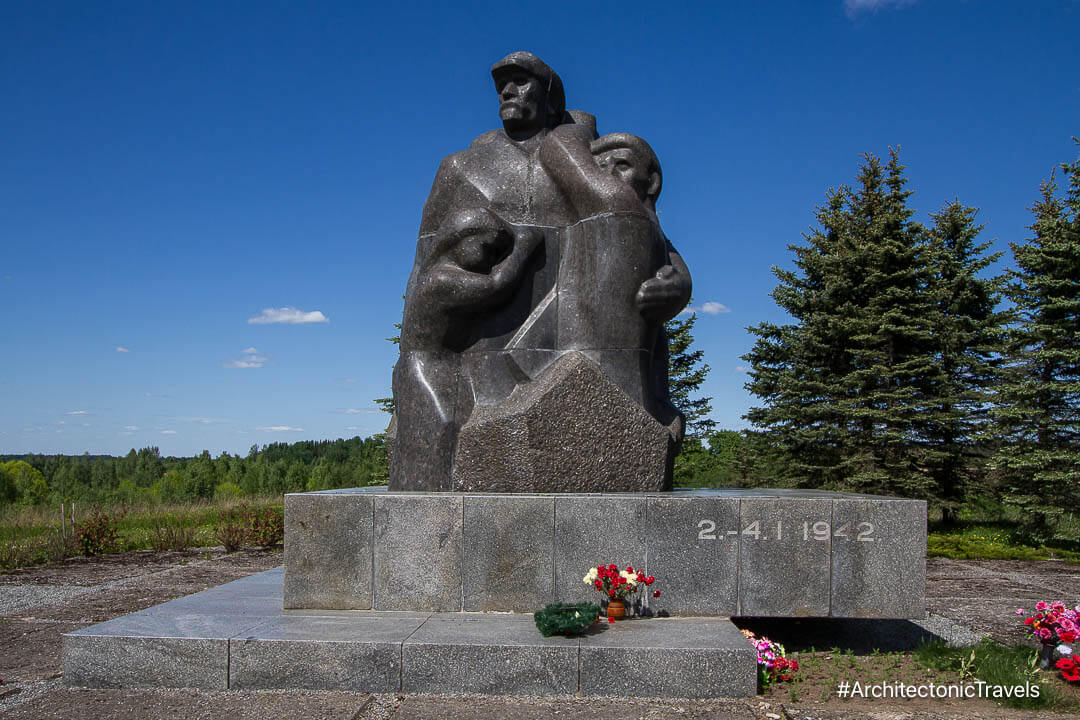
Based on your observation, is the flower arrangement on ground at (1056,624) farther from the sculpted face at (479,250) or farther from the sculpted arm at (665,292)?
the sculpted face at (479,250)

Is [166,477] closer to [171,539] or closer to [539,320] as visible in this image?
[171,539]

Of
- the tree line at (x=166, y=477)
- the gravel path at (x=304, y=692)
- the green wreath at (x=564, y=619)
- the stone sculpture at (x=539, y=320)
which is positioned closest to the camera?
the gravel path at (x=304, y=692)

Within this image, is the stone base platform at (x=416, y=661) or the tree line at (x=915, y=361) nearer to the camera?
the stone base platform at (x=416, y=661)

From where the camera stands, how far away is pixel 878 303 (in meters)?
17.8

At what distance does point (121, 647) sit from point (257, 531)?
8.86 metres

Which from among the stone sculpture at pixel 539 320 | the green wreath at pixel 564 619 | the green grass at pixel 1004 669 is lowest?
the green grass at pixel 1004 669

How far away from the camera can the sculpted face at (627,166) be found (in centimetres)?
662

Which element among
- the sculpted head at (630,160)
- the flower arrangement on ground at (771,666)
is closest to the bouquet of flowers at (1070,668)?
the flower arrangement on ground at (771,666)

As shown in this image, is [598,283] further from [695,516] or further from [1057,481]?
[1057,481]

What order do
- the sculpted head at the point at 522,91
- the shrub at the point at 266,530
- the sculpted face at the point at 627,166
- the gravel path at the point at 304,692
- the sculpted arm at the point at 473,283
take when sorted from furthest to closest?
1. the shrub at the point at 266,530
2. the sculpted head at the point at 522,91
3. the sculpted face at the point at 627,166
4. the sculpted arm at the point at 473,283
5. the gravel path at the point at 304,692

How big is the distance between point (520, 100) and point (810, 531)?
4.03 m

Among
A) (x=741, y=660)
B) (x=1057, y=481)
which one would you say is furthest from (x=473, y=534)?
(x=1057, y=481)

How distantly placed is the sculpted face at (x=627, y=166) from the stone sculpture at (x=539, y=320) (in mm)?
12

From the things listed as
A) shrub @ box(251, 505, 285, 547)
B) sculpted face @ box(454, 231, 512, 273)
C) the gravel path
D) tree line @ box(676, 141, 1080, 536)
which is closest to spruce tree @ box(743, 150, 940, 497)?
tree line @ box(676, 141, 1080, 536)
